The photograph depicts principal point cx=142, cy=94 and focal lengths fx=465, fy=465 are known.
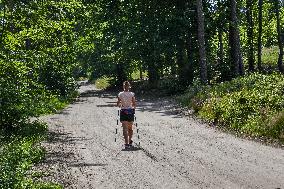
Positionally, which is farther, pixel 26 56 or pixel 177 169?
pixel 26 56

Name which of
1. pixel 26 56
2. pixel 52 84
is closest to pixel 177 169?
pixel 26 56

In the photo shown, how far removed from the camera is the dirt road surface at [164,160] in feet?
36.1

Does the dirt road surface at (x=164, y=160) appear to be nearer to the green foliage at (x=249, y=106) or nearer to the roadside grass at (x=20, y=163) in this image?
the roadside grass at (x=20, y=163)

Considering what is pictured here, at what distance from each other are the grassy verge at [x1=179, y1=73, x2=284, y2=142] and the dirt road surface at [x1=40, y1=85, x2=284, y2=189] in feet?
3.33

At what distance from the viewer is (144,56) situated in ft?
155

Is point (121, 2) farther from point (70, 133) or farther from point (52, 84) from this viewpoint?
point (70, 133)

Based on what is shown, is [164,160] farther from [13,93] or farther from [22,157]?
[13,93]

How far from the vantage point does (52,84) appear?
133 ft

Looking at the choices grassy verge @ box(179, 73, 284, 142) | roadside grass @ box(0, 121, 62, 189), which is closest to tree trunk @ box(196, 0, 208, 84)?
grassy verge @ box(179, 73, 284, 142)

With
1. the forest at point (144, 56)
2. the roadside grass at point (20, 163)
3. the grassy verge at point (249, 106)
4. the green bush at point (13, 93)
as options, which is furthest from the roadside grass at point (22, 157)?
the grassy verge at point (249, 106)

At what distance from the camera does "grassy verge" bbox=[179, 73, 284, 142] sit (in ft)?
57.6

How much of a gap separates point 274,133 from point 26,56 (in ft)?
32.0

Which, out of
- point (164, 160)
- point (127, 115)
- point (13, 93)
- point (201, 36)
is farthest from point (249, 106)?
point (201, 36)

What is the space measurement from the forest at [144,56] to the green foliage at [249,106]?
5cm
